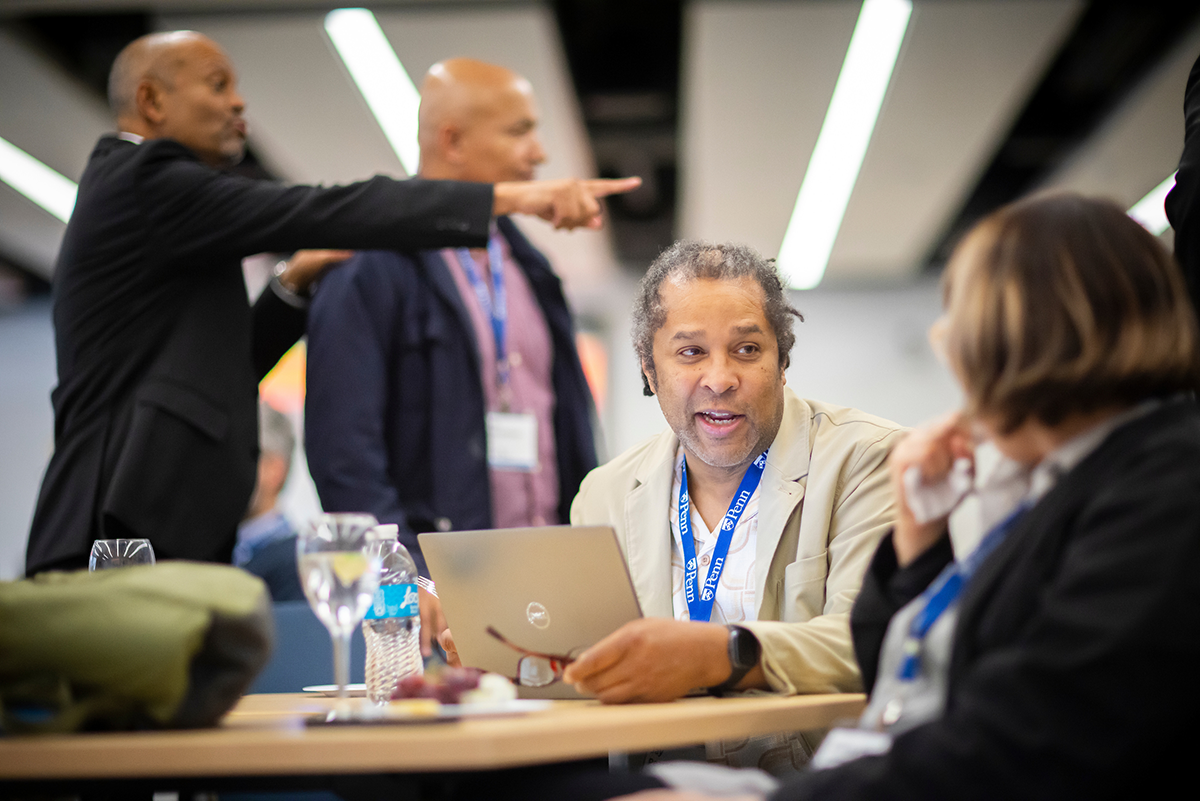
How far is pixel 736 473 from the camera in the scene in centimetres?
195

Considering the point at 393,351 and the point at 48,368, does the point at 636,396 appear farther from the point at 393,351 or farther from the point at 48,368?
the point at 393,351

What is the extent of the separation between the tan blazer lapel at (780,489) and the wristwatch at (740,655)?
0.34m

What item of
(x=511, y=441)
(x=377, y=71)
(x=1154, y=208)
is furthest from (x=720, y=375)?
(x=1154, y=208)

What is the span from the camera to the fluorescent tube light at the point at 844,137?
468cm

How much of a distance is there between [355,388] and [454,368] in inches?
10.5

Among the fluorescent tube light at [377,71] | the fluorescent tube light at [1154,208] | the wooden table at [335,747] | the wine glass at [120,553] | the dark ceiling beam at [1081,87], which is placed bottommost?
the wooden table at [335,747]

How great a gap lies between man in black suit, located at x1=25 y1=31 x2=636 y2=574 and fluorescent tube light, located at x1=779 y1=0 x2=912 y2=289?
9.59 ft

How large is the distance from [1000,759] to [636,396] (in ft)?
26.6

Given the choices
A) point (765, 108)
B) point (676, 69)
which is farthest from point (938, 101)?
point (676, 69)

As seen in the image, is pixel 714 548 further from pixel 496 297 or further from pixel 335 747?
pixel 496 297

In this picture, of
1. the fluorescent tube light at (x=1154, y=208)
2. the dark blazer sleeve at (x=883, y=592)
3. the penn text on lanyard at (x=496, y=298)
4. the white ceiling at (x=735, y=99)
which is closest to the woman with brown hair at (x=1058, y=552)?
the dark blazer sleeve at (x=883, y=592)

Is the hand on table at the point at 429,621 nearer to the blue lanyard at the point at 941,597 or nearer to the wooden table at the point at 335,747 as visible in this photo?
the wooden table at the point at 335,747

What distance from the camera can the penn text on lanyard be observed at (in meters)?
2.86

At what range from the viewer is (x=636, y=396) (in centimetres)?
898
